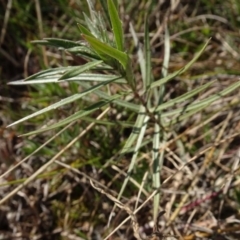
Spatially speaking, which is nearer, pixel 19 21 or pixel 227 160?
pixel 227 160

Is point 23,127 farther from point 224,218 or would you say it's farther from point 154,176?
point 224,218

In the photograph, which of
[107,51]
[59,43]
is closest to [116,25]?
[107,51]

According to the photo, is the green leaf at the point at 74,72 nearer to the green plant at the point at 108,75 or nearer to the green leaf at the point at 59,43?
the green plant at the point at 108,75

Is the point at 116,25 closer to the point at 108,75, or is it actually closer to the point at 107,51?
→ the point at 107,51

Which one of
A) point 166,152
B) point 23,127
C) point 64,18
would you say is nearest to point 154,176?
point 166,152

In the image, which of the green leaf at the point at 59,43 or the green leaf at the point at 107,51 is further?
the green leaf at the point at 59,43

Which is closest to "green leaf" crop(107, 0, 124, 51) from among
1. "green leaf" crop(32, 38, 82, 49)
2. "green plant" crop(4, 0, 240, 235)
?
"green plant" crop(4, 0, 240, 235)

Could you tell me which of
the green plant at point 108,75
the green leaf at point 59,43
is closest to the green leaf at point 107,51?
the green plant at point 108,75
